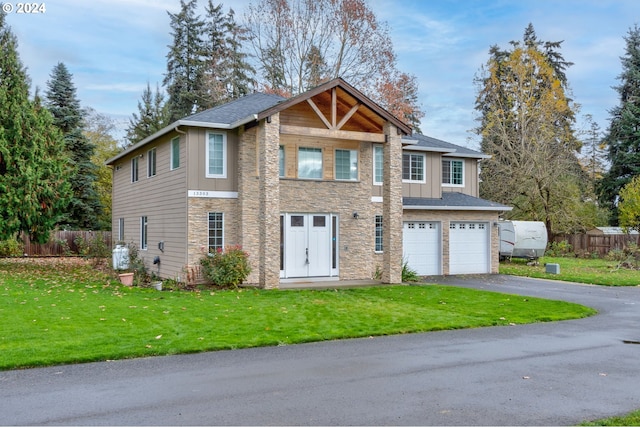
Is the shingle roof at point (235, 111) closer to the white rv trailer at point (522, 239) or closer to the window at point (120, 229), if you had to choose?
the window at point (120, 229)

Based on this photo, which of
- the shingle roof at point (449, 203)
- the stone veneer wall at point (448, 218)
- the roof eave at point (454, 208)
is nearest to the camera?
the roof eave at point (454, 208)

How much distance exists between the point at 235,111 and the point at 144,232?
6.36 metres

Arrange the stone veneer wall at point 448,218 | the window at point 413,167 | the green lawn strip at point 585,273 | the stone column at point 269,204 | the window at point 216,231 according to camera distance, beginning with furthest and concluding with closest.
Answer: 1. the window at point 413,167
2. the stone veneer wall at point 448,218
3. the green lawn strip at point 585,273
4. the window at point 216,231
5. the stone column at point 269,204

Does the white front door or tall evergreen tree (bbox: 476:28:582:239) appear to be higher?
tall evergreen tree (bbox: 476:28:582:239)

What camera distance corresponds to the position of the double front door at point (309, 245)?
1736 centimetres

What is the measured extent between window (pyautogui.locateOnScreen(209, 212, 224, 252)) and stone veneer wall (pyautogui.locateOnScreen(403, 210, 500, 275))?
7352mm

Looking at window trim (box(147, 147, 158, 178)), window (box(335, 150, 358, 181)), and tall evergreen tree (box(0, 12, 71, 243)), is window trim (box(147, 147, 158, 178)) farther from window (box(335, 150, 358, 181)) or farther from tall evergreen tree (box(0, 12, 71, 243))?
window (box(335, 150, 358, 181))

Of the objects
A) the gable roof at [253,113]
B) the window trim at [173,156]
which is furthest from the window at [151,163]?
the window trim at [173,156]

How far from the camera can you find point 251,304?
12.5 m

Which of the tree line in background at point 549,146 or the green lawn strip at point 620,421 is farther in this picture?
the tree line in background at point 549,146

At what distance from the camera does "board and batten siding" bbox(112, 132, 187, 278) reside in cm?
1680

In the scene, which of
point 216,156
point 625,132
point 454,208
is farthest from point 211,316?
point 625,132

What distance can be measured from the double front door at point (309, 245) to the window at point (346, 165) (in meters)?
1.51

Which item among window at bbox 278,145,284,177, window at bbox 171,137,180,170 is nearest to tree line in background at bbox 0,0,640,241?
window at bbox 171,137,180,170
